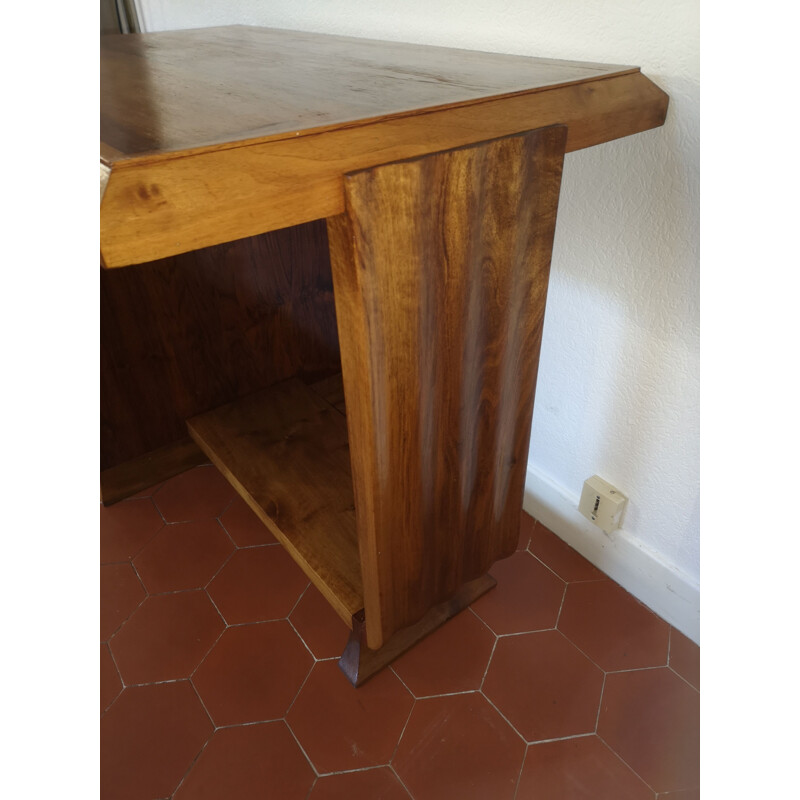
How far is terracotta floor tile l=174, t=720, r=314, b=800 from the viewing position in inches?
46.8

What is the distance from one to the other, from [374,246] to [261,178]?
155 millimetres

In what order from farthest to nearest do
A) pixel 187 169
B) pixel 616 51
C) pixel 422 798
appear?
pixel 422 798
pixel 616 51
pixel 187 169

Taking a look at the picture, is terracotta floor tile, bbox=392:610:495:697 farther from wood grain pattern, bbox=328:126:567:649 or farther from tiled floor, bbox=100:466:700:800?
wood grain pattern, bbox=328:126:567:649

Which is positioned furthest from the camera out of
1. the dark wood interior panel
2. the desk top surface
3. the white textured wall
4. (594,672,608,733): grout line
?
the dark wood interior panel

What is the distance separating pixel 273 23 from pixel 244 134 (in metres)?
1.46

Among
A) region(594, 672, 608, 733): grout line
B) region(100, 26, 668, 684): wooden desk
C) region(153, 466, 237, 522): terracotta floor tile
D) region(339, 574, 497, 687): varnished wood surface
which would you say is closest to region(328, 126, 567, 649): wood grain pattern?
region(100, 26, 668, 684): wooden desk

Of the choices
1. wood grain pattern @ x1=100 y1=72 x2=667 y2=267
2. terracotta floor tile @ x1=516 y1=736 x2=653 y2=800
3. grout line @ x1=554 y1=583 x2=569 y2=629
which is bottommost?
grout line @ x1=554 y1=583 x2=569 y2=629

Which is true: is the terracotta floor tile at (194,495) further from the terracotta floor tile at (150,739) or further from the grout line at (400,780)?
the grout line at (400,780)

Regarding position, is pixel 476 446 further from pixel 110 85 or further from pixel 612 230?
pixel 110 85

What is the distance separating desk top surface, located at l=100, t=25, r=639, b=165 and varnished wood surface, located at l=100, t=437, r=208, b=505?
104 centimetres

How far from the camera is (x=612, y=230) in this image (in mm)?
1227

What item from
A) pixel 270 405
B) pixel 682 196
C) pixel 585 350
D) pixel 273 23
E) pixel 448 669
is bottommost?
pixel 448 669
